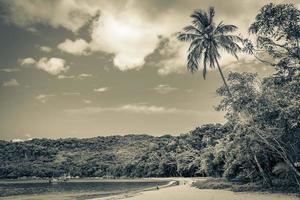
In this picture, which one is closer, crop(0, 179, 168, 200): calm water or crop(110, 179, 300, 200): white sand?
crop(110, 179, 300, 200): white sand

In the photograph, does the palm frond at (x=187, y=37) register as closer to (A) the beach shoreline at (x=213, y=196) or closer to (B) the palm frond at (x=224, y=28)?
(B) the palm frond at (x=224, y=28)

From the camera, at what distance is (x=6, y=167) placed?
19675cm

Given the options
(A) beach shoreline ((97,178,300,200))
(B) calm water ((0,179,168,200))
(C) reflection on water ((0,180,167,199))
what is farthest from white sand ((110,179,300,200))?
(C) reflection on water ((0,180,167,199))

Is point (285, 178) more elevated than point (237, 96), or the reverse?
point (237, 96)

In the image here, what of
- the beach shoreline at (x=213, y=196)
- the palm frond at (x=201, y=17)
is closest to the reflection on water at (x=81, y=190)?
the beach shoreline at (x=213, y=196)

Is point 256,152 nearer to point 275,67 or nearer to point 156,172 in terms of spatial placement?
point 275,67

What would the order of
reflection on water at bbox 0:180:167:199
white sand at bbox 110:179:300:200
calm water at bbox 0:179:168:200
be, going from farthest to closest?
reflection on water at bbox 0:180:167:199
calm water at bbox 0:179:168:200
white sand at bbox 110:179:300:200

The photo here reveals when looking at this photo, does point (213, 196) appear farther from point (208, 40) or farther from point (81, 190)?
point (81, 190)

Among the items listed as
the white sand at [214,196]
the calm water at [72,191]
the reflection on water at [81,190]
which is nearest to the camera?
the white sand at [214,196]

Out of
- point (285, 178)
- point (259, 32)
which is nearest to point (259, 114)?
point (259, 32)

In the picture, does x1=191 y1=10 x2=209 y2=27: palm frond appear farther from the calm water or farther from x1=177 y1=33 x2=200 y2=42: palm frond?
the calm water

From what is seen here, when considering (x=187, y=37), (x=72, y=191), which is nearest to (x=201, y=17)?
(x=187, y=37)

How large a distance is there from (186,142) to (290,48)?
396 feet

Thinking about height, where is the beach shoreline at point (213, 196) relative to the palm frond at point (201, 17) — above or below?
below
